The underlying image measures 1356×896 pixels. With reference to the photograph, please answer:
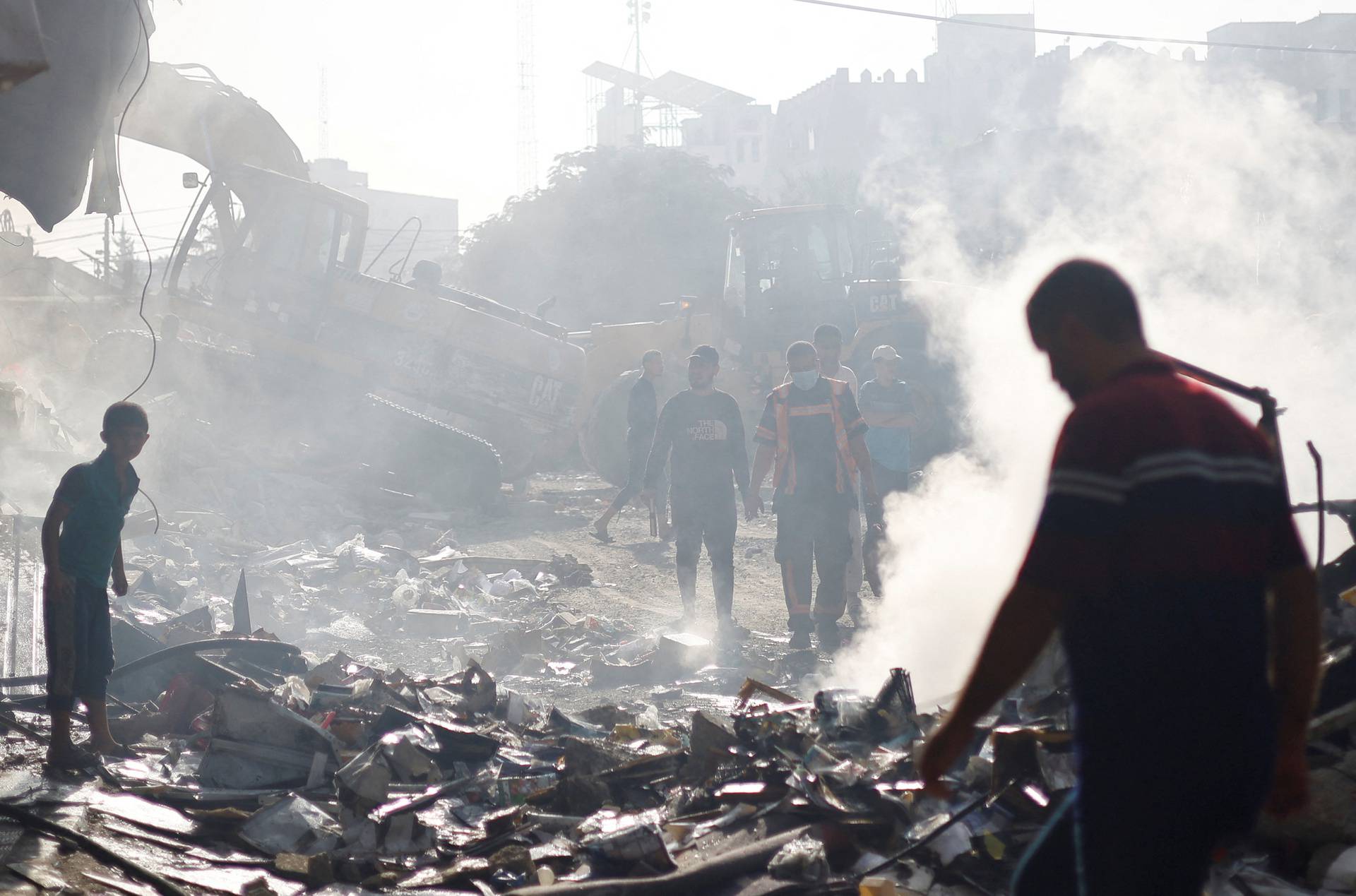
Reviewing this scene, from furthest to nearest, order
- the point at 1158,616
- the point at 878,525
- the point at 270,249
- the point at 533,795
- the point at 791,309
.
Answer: the point at 791,309
the point at 270,249
the point at 878,525
the point at 533,795
the point at 1158,616

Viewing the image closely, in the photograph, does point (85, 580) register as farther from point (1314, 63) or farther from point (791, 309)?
point (1314, 63)

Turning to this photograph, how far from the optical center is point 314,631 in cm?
826

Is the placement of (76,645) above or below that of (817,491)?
below

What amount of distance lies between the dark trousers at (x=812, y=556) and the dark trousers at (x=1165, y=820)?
5.40 m

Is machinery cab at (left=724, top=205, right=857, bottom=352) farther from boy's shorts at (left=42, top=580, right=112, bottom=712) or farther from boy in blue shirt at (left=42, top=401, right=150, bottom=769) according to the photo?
boy's shorts at (left=42, top=580, right=112, bottom=712)

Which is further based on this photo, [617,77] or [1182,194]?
[617,77]

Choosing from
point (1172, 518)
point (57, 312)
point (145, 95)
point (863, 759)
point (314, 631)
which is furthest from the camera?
point (57, 312)

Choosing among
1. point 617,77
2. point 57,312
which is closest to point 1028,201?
point 57,312

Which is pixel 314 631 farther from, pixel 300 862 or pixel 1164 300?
pixel 1164 300

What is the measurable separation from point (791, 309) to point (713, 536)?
7959 mm

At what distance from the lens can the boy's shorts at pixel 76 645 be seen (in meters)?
4.71

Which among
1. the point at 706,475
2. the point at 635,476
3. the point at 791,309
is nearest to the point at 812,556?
the point at 706,475

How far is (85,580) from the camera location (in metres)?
4.85

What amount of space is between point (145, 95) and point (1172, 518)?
1092cm
